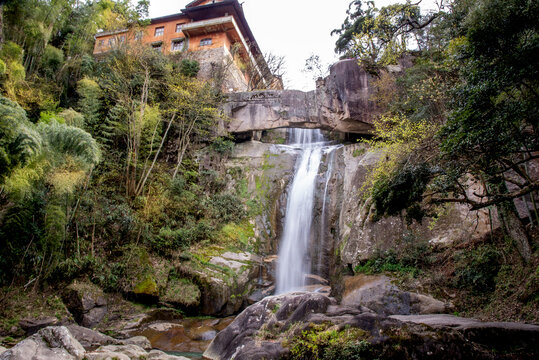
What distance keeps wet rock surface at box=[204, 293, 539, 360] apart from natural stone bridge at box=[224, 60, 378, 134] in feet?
39.5

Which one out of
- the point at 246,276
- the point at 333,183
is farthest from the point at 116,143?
the point at 333,183

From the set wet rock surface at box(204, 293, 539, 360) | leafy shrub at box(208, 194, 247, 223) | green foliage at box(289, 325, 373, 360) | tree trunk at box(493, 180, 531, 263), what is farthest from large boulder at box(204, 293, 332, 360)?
leafy shrub at box(208, 194, 247, 223)

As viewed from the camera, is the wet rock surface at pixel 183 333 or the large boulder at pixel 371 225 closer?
the wet rock surface at pixel 183 333

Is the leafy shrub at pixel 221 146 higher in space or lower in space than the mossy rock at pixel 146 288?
higher

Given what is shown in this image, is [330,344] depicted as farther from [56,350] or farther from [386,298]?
[386,298]

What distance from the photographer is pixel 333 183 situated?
53.5 ft

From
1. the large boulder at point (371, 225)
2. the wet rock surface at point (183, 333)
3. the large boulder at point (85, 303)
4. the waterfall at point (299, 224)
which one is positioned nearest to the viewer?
the wet rock surface at point (183, 333)

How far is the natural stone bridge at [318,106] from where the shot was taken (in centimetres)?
1645

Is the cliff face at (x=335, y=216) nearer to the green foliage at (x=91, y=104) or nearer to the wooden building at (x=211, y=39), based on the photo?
the green foliage at (x=91, y=104)

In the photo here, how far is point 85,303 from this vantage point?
925 centimetres

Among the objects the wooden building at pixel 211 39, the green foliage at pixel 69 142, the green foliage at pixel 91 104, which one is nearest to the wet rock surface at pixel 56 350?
the green foliage at pixel 69 142

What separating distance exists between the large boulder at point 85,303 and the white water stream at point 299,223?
6841 millimetres

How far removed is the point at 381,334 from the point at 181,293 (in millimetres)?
8117

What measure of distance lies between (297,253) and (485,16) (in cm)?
1217
